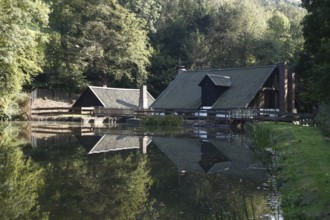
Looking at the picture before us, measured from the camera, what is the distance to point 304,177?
9953 mm

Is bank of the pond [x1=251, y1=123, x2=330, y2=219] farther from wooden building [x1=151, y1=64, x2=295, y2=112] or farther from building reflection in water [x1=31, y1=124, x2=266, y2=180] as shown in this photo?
wooden building [x1=151, y1=64, x2=295, y2=112]

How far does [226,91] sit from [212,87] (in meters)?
1.64

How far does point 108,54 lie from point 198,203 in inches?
2006

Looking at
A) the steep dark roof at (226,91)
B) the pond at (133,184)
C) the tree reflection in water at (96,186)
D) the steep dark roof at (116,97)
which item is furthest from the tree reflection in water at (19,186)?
the steep dark roof at (116,97)

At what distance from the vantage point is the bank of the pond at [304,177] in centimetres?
760

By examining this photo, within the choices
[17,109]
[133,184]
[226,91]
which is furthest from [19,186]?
[17,109]

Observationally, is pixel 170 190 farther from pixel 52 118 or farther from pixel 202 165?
pixel 52 118

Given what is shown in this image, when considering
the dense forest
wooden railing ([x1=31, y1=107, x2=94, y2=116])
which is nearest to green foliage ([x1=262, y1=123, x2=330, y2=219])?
the dense forest

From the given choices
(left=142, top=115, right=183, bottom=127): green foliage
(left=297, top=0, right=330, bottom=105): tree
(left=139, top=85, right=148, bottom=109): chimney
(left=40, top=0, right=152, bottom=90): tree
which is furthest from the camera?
(left=40, top=0, right=152, bottom=90): tree

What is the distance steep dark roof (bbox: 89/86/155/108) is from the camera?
167 ft

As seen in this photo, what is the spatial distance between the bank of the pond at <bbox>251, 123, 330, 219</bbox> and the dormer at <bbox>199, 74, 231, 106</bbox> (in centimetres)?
2476

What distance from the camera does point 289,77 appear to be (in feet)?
135

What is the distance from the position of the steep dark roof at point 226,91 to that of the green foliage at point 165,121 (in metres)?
3.75

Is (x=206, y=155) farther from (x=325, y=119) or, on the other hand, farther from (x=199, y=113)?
(x=199, y=113)
